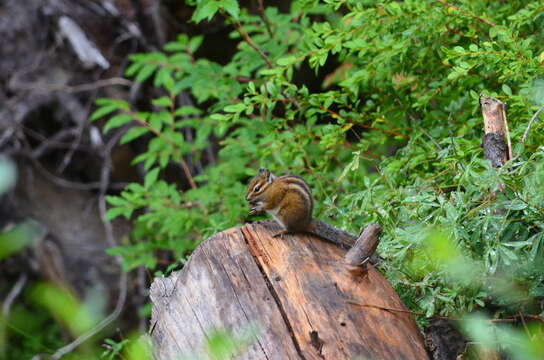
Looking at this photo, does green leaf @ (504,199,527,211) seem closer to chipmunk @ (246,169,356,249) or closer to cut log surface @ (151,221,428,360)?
cut log surface @ (151,221,428,360)

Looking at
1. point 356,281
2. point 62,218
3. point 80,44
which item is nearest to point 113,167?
point 62,218

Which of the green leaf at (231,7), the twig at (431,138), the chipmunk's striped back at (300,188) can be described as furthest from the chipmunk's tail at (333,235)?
the green leaf at (231,7)

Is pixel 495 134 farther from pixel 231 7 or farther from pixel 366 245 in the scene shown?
pixel 231 7

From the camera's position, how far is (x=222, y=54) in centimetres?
625

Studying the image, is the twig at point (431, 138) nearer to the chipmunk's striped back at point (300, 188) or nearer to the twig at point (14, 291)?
the chipmunk's striped back at point (300, 188)

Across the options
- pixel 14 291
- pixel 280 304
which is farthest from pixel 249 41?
pixel 14 291

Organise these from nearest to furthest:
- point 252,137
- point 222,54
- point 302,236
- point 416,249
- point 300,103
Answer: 1. point 416,249
2. point 302,236
3. point 300,103
4. point 252,137
5. point 222,54

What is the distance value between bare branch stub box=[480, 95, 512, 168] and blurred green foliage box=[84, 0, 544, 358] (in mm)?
73

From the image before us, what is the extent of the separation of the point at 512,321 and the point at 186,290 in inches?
47.9

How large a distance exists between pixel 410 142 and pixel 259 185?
0.78 m

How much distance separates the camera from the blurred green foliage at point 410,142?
7.13ft

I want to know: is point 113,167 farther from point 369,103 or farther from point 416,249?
point 416,249

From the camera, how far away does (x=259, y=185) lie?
3.10 meters

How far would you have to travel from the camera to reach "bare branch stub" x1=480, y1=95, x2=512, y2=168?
Answer: 7.80ft
